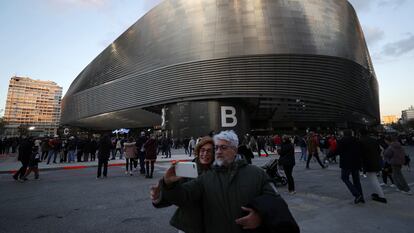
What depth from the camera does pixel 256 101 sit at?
3155 centimetres

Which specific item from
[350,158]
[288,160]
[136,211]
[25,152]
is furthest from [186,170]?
[25,152]

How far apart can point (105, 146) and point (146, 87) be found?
85.5 ft

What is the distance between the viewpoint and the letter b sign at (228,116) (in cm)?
3053

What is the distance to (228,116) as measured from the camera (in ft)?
101

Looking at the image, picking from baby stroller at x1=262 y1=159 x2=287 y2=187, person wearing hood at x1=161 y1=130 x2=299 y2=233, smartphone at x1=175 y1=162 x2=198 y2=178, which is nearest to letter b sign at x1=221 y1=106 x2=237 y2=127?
baby stroller at x1=262 y1=159 x2=287 y2=187

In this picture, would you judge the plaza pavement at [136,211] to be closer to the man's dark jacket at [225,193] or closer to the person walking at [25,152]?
the person walking at [25,152]

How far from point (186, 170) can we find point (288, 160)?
18.3 feet

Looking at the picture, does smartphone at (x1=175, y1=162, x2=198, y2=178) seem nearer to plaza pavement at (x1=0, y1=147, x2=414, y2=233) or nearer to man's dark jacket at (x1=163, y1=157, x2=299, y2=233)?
man's dark jacket at (x1=163, y1=157, x2=299, y2=233)

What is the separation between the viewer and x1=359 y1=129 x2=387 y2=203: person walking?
563cm

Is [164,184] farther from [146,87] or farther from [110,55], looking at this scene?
[110,55]

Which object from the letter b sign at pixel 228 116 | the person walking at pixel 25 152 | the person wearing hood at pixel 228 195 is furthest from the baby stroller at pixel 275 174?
the letter b sign at pixel 228 116

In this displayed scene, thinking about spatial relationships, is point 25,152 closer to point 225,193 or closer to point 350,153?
point 225,193

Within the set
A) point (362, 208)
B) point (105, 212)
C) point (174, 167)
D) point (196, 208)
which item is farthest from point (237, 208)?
point (362, 208)

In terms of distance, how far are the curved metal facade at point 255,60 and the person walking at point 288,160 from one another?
23055mm
